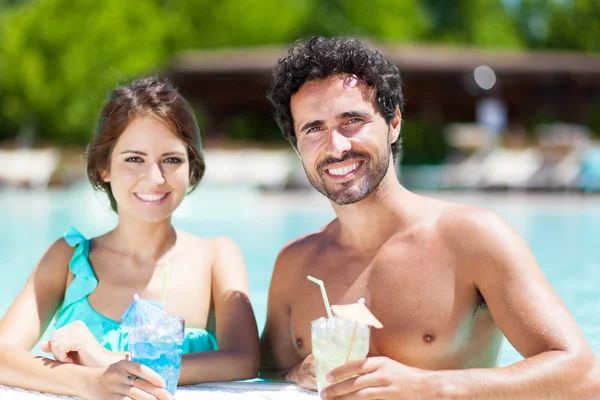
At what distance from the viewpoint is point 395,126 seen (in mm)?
2816

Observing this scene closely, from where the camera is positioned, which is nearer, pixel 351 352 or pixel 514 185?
pixel 351 352

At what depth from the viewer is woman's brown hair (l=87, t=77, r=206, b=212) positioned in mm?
3037

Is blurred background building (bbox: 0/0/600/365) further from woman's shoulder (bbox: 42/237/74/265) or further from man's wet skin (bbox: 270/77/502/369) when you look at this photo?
woman's shoulder (bbox: 42/237/74/265)

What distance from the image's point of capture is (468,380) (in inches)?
86.5

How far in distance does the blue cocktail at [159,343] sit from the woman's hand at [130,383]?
1.0 inches

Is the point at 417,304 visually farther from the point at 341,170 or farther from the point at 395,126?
the point at 395,126

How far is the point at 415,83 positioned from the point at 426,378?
2630cm

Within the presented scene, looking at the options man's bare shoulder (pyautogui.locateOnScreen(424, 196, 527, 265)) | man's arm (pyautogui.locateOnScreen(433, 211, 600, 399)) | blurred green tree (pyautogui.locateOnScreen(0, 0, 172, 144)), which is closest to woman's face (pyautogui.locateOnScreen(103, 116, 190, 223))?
man's bare shoulder (pyautogui.locateOnScreen(424, 196, 527, 265))

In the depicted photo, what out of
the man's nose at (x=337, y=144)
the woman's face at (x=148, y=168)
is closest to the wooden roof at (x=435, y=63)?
the woman's face at (x=148, y=168)

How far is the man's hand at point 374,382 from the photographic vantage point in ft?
6.85

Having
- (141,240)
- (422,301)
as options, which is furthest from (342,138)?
(141,240)

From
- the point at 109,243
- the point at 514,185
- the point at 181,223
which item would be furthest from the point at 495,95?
the point at 109,243

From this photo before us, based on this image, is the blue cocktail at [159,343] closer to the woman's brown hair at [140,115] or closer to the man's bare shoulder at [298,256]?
the man's bare shoulder at [298,256]

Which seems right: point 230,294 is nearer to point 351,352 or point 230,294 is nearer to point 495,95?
point 351,352
